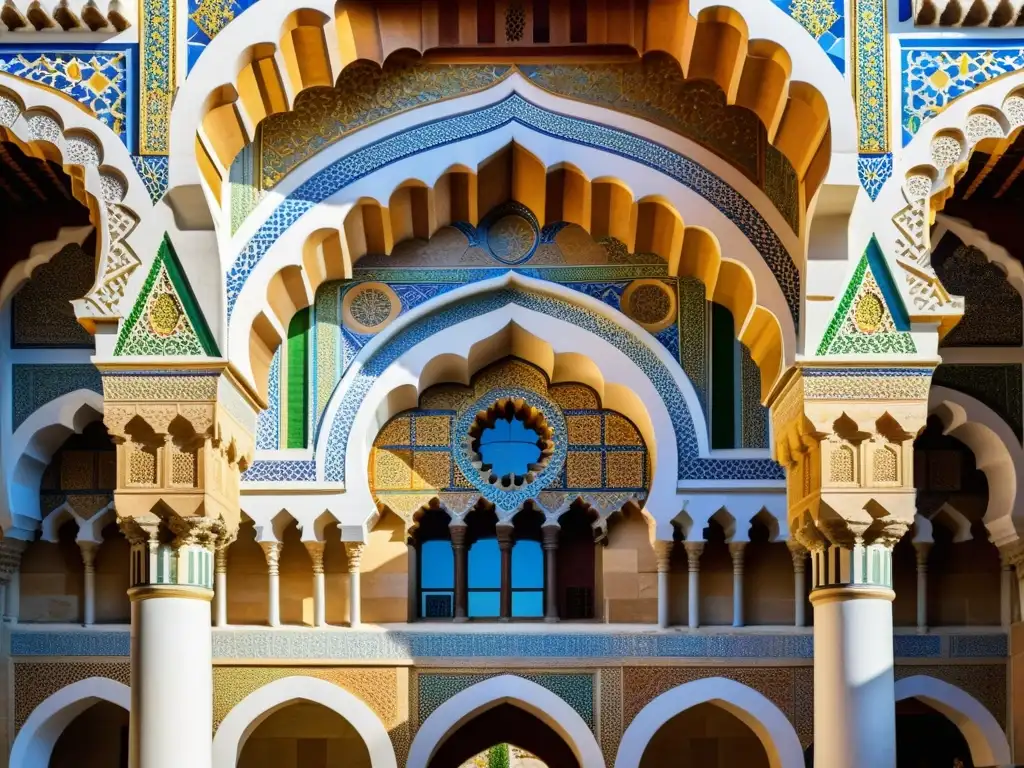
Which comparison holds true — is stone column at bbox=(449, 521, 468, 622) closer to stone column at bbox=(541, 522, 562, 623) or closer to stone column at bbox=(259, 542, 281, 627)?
stone column at bbox=(541, 522, 562, 623)

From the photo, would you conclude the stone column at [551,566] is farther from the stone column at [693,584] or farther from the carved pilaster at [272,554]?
the carved pilaster at [272,554]

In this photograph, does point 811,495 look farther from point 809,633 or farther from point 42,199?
point 42,199

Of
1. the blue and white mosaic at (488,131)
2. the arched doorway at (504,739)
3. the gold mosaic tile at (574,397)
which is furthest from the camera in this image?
the arched doorway at (504,739)

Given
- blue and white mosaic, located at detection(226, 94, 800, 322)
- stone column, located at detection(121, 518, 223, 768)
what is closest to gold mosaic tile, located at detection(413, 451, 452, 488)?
blue and white mosaic, located at detection(226, 94, 800, 322)

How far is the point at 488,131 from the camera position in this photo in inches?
311

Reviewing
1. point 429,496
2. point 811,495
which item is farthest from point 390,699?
point 811,495

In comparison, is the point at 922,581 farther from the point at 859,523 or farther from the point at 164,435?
the point at 164,435

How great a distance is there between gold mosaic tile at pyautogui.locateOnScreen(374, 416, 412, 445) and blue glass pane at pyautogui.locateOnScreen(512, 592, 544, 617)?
3.26 ft

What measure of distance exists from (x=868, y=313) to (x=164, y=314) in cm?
284

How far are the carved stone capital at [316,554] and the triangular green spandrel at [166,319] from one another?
70.9 inches

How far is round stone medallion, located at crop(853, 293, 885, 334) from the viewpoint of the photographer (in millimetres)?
6844

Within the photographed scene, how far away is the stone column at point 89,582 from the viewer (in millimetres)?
8508

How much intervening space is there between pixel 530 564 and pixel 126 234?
3075mm

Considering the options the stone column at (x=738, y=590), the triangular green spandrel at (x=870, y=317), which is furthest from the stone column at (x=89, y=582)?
the triangular green spandrel at (x=870, y=317)
